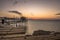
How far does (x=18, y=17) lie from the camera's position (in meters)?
2.03

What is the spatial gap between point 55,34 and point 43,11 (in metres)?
0.42

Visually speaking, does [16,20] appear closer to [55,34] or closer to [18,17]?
[18,17]

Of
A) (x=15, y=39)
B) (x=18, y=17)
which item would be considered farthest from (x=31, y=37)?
(x=18, y=17)

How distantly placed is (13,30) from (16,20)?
16 centimetres

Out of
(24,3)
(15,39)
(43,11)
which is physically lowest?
(15,39)

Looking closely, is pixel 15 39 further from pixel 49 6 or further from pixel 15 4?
pixel 49 6

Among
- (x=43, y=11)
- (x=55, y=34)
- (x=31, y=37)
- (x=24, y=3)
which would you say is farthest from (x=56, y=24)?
Result: (x=24, y=3)

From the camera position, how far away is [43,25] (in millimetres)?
2045

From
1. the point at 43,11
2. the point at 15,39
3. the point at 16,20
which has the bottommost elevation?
the point at 15,39

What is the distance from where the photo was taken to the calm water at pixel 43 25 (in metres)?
2.02

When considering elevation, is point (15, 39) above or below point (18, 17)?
below

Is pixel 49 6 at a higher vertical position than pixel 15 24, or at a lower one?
higher

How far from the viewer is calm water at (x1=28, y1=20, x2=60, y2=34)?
6.62ft

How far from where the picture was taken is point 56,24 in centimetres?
205
